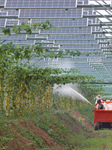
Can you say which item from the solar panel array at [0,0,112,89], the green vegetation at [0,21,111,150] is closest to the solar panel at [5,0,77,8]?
the solar panel array at [0,0,112,89]

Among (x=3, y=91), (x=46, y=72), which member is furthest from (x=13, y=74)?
(x=46, y=72)

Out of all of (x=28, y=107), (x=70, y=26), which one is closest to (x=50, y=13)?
(x=70, y=26)

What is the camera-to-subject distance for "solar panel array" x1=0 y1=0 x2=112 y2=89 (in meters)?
10.4

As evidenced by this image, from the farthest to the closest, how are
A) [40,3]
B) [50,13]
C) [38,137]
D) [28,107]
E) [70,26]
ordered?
[28,107], [70,26], [38,137], [50,13], [40,3]

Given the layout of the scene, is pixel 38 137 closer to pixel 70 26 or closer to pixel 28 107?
pixel 28 107

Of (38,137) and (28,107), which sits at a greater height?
(28,107)

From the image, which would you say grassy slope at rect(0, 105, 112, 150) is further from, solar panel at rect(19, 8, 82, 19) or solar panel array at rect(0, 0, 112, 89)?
solar panel at rect(19, 8, 82, 19)

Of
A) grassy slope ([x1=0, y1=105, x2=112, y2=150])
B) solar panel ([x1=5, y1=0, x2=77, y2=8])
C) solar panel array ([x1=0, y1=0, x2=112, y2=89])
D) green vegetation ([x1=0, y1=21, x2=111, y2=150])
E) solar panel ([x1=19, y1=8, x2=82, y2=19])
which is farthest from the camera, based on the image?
solar panel ([x1=19, y1=8, x2=82, y2=19])

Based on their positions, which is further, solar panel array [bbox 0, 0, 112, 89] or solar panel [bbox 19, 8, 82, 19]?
solar panel [bbox 19, 8, 82, 19]

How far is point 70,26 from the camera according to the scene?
12.2 m

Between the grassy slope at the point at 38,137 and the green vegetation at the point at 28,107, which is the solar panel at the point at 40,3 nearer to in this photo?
the green vegetation at the point at 28,107

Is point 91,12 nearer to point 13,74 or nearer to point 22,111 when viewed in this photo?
point 13,74

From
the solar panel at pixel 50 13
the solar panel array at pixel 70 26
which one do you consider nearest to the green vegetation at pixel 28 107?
the solar panel array at pixel 70 26

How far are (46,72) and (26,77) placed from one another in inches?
52.9
